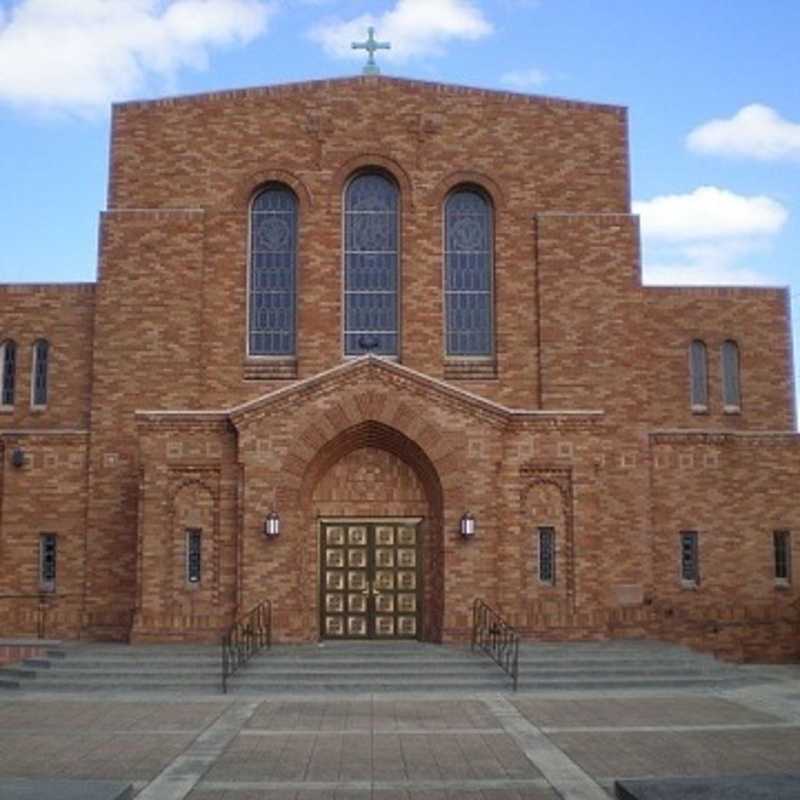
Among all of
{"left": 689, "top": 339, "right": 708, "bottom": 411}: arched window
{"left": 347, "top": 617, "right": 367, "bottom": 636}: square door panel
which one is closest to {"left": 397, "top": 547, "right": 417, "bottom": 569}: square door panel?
{"left": 347, "top": 617, "right": 367, "bottom": 636}: square door panel

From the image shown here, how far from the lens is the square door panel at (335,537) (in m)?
25.1

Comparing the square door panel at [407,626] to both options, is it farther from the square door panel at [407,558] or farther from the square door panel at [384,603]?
the square door panel at [407,558]

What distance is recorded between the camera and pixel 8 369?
27.6 meters

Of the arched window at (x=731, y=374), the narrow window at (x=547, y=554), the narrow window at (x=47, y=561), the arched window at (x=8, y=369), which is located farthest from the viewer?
the arched window at (x=731, y=374)

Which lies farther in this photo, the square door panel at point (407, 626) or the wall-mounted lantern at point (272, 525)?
the square door panel at point (407, 626)

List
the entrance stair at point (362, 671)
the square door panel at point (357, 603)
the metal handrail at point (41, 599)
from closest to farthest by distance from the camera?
the entrance stair at point (362, 671) → the square door panel at point (357, 603) → the metal handrail at point (41, 599)

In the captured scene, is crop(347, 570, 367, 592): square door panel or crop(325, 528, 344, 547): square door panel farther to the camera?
crop(325, 528, 344, 547): square door panel

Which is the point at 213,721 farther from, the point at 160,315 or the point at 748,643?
the point at 748,643

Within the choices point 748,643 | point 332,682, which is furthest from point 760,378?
point 332,682

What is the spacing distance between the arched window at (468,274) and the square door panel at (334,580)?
5627 mm

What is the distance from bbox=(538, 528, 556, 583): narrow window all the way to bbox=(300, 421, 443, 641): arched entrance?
2.18 m

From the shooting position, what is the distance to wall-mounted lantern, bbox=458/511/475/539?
2366cm

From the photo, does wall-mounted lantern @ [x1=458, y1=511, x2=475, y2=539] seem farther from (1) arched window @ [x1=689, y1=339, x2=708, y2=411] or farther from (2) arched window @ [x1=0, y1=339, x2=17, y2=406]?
(2) arched window @ [x1=0, y1=339, x2=17, y2=406]

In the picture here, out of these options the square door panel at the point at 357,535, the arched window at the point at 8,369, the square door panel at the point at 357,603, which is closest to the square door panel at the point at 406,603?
the square door panel at the point at 357,603
